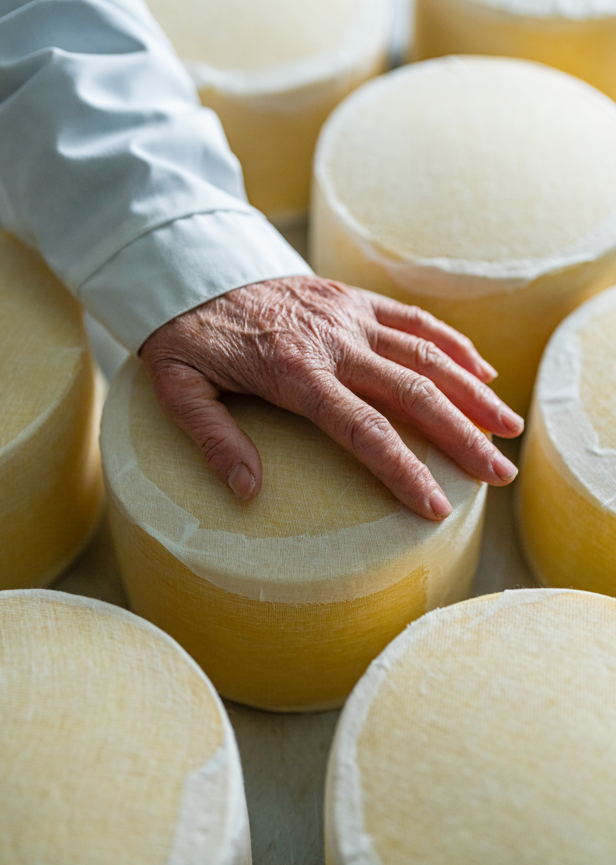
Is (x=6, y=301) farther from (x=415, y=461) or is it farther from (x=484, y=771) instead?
(x=484, y=771)

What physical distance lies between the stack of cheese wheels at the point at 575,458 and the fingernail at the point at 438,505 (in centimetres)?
21

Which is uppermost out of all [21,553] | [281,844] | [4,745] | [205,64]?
[205,64]

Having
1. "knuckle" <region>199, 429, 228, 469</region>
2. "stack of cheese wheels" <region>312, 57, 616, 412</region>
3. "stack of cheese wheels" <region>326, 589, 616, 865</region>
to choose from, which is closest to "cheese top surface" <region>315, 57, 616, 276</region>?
"stack of cheese wheels" <region>312, 57, 616, 412</region>

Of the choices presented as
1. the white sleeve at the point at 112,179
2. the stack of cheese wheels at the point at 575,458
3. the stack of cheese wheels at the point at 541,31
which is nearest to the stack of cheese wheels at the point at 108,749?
the white sleeve at the point at 112,179

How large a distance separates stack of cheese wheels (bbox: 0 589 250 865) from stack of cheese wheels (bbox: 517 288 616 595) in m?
0.54

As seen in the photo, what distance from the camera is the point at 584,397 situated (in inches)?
43.6

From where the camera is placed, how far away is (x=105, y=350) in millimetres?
1452

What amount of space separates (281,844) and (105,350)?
88cm

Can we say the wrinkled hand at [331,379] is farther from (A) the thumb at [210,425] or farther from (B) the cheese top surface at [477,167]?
(B) the cheese top surface at [477,167]

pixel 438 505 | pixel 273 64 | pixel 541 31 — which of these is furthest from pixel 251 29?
pixel 438 505

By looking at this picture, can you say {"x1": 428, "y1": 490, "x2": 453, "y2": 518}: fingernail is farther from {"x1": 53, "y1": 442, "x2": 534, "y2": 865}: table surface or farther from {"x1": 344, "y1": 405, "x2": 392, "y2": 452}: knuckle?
{"x1": 53, "y1": 442, "x2": 534, "y2": 865}: table surface

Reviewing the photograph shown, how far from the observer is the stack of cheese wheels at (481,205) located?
124cm

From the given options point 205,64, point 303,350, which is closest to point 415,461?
point 303,350

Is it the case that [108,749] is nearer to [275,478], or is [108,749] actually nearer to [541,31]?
[275,478]
